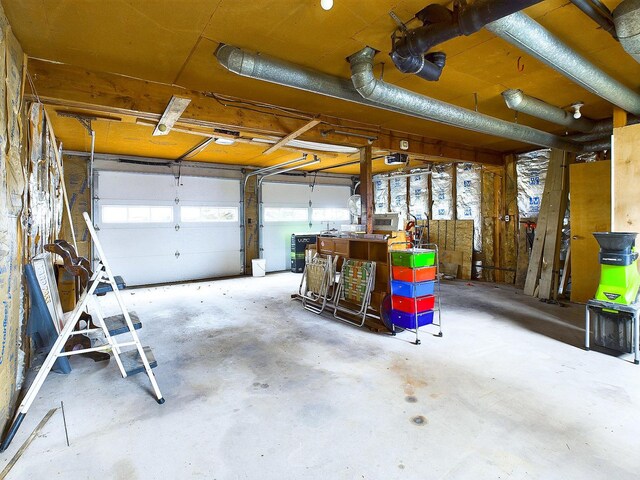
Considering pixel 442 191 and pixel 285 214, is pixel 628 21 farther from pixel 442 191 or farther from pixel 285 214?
pixel 285 214

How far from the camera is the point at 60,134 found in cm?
A: 516

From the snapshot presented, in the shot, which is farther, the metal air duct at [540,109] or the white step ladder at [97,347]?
the metal air duct at [540,109]

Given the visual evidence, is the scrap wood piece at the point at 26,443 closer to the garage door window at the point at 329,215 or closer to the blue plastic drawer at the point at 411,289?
the blue plastic drawer at the point at 411,289

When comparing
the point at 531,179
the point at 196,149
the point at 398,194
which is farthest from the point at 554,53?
the point at 398,194

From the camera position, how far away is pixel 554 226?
5.56m

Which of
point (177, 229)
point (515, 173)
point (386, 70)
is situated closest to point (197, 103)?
point (386, 70)

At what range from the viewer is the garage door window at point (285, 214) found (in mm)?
8688

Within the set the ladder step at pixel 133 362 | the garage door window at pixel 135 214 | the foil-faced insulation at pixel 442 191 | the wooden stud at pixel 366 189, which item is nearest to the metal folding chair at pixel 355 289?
the wooden stud at pixel 366 189

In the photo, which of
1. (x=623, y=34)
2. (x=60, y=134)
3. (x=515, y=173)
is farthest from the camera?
(x=515, y=173)

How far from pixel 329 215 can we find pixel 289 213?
1.33 m

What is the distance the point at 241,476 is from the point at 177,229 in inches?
255

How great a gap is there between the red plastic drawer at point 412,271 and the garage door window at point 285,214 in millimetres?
5304

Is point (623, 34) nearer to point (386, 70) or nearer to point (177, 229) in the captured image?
point (386, 70)

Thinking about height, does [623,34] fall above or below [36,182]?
above
